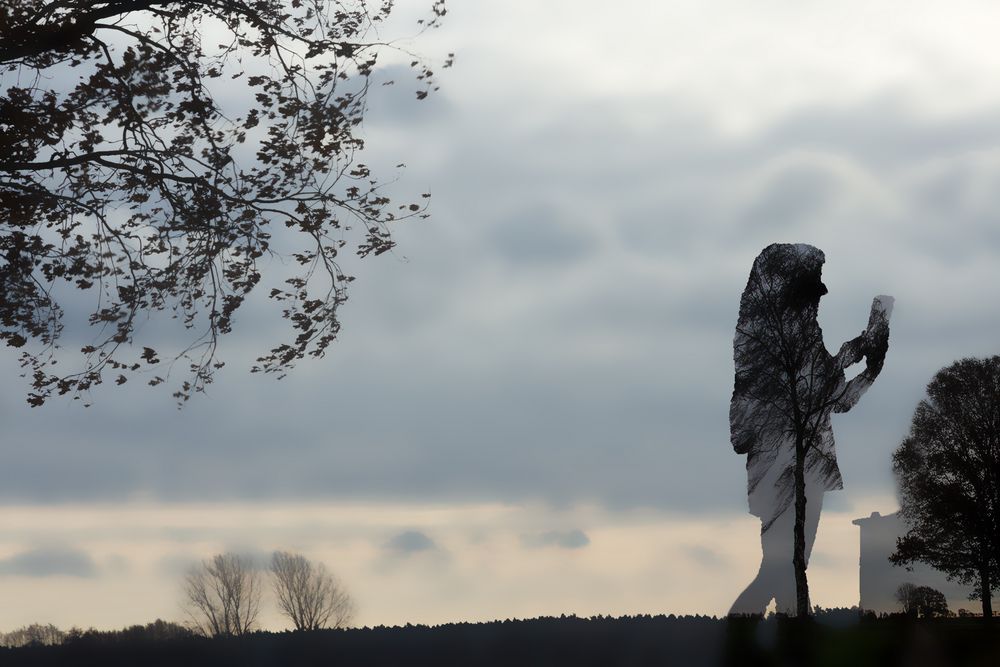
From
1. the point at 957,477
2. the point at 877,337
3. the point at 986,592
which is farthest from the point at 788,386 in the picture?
the point at 986,592

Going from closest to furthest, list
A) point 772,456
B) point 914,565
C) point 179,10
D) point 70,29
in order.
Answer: point 70,29 < point 179,10 < point 772,456 < point 914,565

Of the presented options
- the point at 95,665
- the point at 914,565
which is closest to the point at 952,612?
the point at 914,565

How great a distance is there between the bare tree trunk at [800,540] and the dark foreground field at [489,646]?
9.06 metres

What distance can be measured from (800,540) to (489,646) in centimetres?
1199

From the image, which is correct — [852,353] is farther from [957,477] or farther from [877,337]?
[957,477]

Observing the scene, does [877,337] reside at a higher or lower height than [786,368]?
higher

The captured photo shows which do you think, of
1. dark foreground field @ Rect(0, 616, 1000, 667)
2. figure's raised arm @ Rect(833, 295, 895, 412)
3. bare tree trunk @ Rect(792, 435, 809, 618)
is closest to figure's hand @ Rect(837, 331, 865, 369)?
figure's raised arm @ Rect(833, 295, 895, 412)

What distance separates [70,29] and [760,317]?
1763 centimetres

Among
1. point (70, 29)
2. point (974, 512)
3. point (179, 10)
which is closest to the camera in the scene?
point (70, 29)

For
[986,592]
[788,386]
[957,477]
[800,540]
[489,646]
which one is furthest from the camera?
[957,477]

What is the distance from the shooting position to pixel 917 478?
34031 millimetres

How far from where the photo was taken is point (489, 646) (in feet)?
44.9

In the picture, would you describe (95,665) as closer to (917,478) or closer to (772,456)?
(772,456)

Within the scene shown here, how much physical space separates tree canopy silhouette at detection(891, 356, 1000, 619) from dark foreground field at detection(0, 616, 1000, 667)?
2060 centimetres
